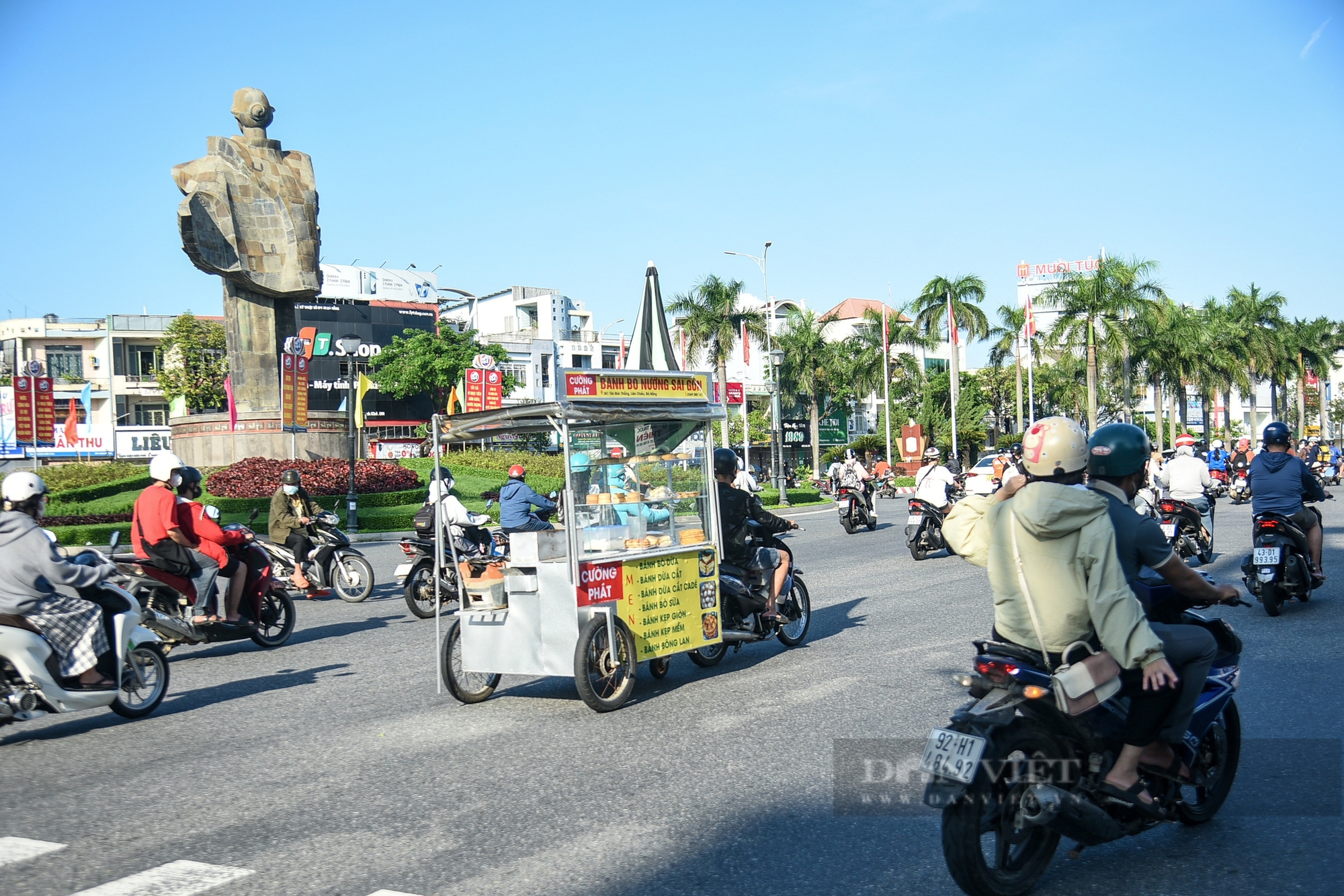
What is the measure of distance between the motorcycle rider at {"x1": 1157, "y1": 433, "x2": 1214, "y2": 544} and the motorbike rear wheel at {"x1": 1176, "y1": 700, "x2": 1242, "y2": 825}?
9.01m

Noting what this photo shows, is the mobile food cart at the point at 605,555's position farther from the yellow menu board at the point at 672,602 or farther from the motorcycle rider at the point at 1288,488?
the motorcycle rider at the point at 1288,488

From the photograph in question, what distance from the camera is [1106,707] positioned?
395cm

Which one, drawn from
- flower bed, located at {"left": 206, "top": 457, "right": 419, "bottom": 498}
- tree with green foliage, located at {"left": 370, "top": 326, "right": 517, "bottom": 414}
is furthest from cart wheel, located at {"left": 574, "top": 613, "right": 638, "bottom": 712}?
tree with green foliage, located at {"left": 370, "top": 326, "right": 517, "bottom": 414}

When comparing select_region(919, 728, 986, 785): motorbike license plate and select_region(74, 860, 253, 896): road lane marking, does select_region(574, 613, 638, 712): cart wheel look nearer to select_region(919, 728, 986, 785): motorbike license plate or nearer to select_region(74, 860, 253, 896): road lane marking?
select_region(74, 860, 253, 896): road lane marking

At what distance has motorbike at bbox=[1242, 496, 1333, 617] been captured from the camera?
9.69m

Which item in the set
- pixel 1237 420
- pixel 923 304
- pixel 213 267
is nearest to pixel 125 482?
pixel 213 267

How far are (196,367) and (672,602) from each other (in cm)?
6001

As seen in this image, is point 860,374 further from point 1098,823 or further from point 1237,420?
point 1237,420

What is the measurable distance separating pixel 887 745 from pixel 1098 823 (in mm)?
2090

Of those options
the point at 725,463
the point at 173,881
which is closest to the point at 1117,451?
the point at 173,881

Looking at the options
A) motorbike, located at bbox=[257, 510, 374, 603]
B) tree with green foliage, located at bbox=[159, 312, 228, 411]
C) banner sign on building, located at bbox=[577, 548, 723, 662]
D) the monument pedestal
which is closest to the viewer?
banner sign on building, located at bbox=[577, 548, 723, 662]

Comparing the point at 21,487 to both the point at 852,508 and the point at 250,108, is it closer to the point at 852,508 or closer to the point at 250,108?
the point at 852,508

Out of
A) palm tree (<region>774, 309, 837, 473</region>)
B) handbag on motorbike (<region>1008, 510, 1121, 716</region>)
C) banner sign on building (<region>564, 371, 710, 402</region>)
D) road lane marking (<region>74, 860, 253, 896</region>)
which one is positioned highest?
palm tree (<region>774, 309, 837, 473</region>)

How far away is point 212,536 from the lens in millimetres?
9398
